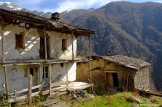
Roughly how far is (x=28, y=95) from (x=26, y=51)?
4.68 m

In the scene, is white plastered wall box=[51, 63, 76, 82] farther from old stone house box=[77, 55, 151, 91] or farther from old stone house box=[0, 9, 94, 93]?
old stone house box=[77, 55, 151, 91]

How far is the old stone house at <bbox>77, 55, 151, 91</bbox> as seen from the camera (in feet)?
100

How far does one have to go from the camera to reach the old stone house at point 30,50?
2011 centimetres

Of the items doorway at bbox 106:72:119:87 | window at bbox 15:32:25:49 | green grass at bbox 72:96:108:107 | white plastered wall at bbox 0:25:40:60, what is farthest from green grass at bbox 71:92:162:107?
window at bbox 15:32:25:49

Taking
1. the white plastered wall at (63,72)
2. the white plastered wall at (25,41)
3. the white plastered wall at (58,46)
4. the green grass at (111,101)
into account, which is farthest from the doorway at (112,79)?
the white plastered wall at (25,41)

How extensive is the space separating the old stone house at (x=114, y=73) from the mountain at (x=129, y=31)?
56879mm

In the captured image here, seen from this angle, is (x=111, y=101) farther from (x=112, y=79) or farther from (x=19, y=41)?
(x=19, y=41)

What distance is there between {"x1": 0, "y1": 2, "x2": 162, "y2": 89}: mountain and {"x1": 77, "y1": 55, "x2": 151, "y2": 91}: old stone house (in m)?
56.9

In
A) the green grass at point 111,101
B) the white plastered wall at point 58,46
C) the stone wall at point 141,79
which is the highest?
the white plastered wall at point 58,46

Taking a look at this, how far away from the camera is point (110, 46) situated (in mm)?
112688

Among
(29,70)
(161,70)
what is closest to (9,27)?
(29,70)

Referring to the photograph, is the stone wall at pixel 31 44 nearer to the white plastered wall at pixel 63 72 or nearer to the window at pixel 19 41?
the window at pixel 19 41

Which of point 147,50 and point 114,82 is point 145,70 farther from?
point 147,50

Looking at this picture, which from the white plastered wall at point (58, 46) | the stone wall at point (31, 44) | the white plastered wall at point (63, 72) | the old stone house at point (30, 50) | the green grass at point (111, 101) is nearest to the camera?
the old stone house at point (30, 50)
